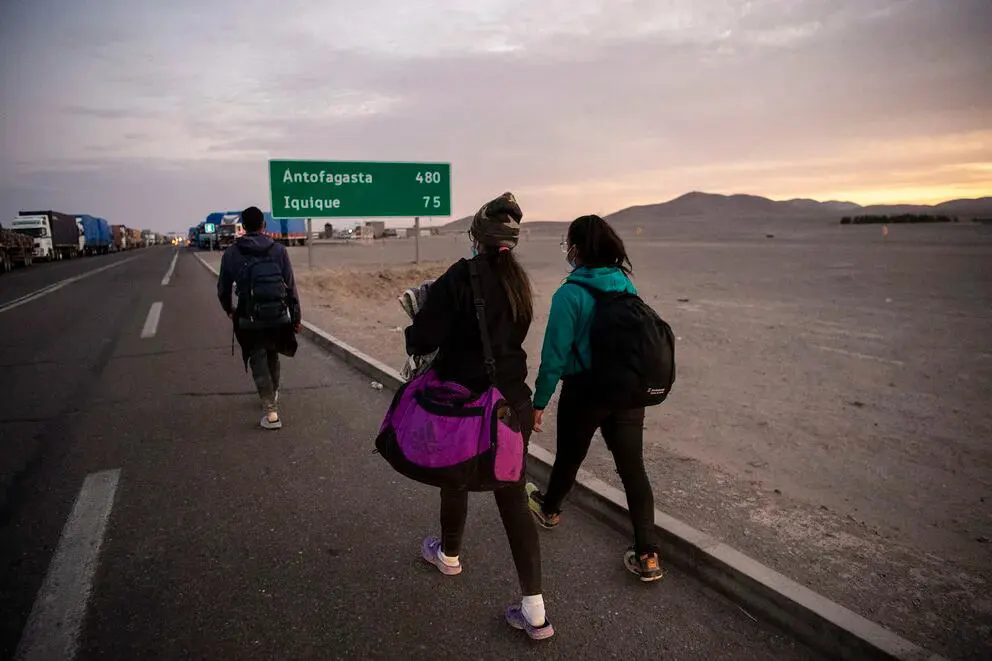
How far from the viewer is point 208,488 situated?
13.8 ft

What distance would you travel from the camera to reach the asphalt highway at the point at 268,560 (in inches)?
105

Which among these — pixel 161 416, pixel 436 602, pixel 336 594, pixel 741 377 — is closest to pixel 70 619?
pixel 336 594

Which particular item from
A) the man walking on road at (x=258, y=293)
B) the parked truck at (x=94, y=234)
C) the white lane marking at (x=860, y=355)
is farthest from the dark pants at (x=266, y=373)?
the parked truck at (x=94, y=234)

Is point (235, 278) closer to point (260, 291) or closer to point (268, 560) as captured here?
point (260, 291)

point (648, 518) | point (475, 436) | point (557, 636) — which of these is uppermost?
point (475, 436)

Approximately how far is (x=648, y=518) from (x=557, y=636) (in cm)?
77

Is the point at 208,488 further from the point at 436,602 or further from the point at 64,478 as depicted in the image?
the point at 436,602

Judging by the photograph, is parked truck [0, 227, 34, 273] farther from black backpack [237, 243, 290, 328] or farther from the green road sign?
black backpack [237, 243, 290, 328]

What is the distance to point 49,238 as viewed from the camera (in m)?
36.6

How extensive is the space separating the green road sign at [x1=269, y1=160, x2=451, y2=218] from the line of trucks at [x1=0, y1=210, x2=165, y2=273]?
17.3m

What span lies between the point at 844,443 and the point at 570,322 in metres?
3.60

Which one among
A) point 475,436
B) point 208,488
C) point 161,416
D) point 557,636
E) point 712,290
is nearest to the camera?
point 475,436

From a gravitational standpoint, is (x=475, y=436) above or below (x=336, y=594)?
above

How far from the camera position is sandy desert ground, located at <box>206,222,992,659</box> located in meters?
3.04
